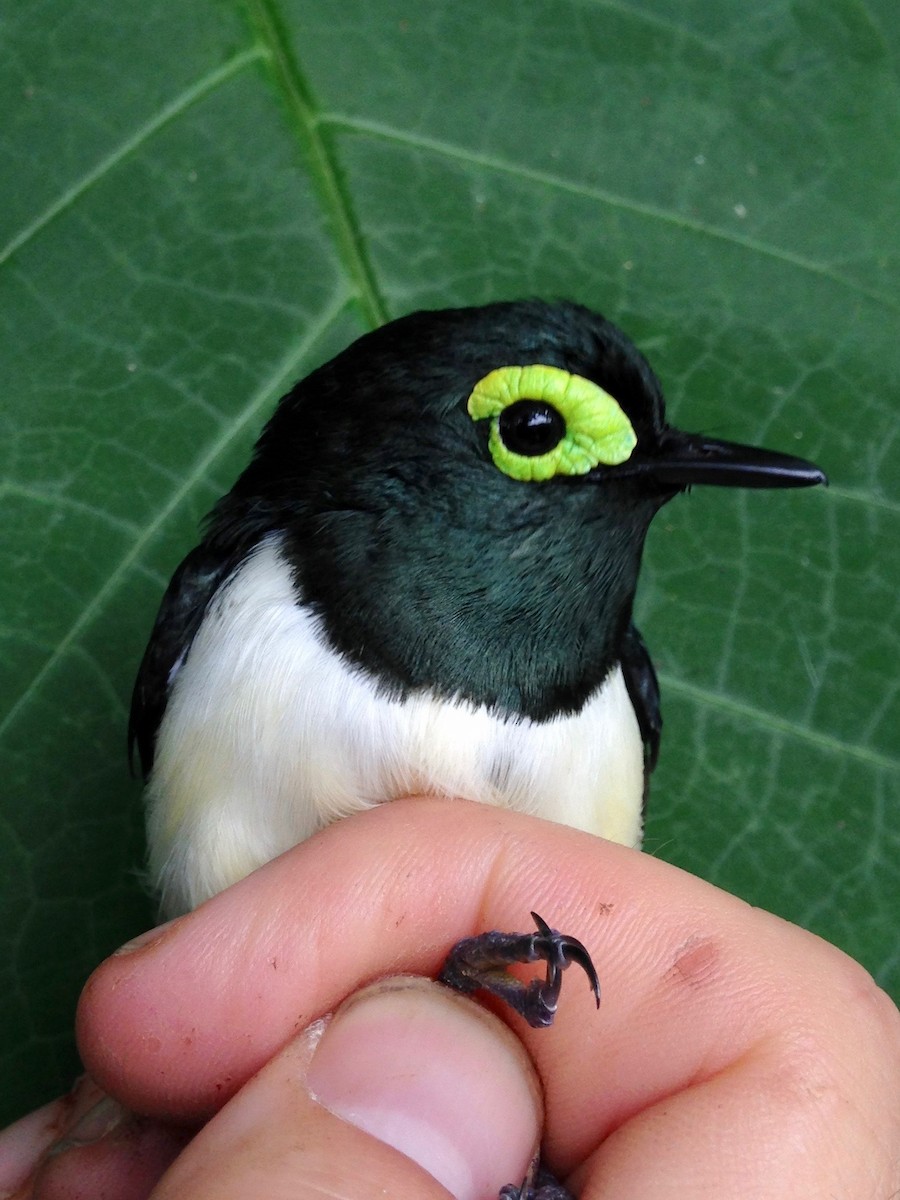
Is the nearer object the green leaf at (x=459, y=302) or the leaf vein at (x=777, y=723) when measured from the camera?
the green leaf at (x=459, y=302)

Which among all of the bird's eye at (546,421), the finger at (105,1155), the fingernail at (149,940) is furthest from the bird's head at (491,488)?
the finger at (105,1155)

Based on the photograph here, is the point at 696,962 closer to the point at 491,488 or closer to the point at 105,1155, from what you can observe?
the point at 491,488

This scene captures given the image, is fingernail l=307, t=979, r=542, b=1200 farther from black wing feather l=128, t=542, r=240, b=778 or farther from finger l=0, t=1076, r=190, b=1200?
black wing feather l=128, t=542, r=240, b=778

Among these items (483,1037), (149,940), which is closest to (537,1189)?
(483,1037)

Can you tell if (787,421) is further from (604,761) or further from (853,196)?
(604,761)

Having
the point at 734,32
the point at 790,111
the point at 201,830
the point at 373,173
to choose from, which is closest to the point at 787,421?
the point at 790,111

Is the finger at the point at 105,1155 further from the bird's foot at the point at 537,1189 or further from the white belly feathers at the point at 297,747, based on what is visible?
the bird's foot at the point at 537,1189

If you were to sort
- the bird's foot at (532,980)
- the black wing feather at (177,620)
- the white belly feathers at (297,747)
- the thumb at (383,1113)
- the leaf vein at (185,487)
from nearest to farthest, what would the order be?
the thumb at (383,1113) < the bird's foot at (532,980) < the white belly feathers at (297,747) < the black wing feather at (177,620) < the leaf vein at (185,487)
